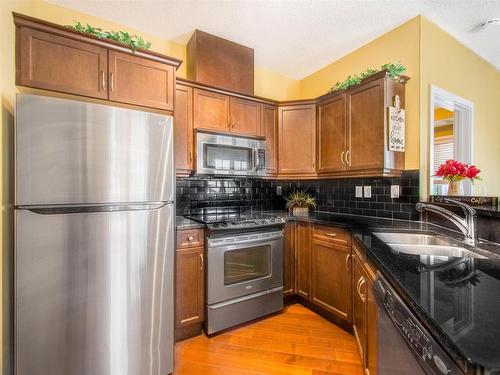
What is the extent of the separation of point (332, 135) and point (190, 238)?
172 centimetres

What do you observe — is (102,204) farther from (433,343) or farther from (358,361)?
(358,361)

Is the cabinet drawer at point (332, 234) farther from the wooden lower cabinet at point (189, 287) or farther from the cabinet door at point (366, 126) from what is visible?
the wooden lower cabinet at point (189, 287)

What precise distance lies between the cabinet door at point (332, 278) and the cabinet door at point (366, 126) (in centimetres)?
79

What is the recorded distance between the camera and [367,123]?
2166 mm

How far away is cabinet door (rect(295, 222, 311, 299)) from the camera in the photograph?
2.44 m

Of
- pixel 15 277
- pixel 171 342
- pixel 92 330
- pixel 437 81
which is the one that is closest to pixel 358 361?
pixel 171 342

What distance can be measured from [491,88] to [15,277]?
4723 mm

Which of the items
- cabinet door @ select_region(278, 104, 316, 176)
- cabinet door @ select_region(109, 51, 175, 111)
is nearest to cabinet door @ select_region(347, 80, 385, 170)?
cabinet door @ select_region(278, 104, 316, 176)

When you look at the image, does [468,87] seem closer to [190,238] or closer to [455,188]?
[455,188]

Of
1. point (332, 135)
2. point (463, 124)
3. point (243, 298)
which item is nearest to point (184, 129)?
point (332, 135)

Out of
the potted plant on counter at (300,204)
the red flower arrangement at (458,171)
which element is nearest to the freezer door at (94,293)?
the potted plant on counter at (300,204)

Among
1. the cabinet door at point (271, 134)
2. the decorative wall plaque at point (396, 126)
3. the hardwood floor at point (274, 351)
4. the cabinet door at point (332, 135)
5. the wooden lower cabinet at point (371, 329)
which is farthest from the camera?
the cabinet door at point (271, 134)

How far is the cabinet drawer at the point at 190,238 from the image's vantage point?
1.99 m

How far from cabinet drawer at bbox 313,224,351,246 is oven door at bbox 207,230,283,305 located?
349 mm
